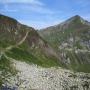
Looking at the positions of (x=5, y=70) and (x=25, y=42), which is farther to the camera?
(x=25, y=42)

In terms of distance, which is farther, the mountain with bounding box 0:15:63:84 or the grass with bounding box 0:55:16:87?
the mountain with bounding box 0:15:63:84

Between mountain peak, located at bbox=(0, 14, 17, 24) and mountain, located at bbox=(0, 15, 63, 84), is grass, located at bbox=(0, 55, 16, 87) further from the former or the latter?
A: mountain peak, located at bbox=(0, 14, 17, 24)

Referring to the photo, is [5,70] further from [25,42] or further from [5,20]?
[5,20]

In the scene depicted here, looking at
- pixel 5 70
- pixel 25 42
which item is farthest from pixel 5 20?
pixel 5 70

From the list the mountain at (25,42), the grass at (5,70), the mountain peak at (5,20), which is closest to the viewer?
the grass at (5,70)

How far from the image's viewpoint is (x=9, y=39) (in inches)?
Answer: 6112

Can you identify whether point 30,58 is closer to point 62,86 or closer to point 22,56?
point 22,56

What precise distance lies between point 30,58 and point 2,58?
129 ft

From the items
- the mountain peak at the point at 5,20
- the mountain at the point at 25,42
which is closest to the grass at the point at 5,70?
the mountain at the point at 25,42

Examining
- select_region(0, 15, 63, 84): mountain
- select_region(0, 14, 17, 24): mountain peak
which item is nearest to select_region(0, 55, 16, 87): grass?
select_region(0, 15, 63, 84): mountain

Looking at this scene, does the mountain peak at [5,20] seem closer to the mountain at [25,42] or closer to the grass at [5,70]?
the mountain at [25,42]

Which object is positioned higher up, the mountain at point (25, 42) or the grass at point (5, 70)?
the mountain at point (25, 42)

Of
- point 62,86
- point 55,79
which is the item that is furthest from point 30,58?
point 62,86

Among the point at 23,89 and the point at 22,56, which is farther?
the point at 22,56
